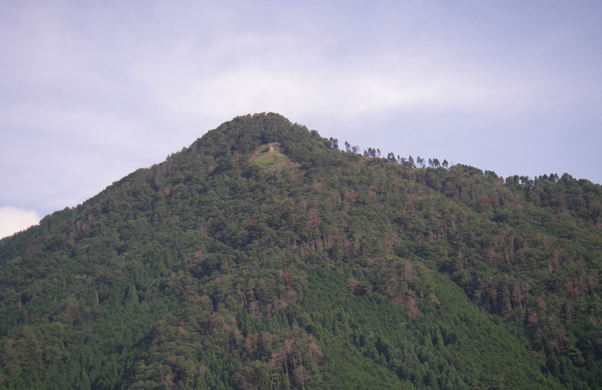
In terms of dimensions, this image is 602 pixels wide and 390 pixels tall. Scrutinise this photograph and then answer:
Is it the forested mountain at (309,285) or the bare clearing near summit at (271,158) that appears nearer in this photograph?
the forested mountain at (309,285)

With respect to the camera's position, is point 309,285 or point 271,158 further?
point 271,158

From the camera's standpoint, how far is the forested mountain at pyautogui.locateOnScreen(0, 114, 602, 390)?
108 m

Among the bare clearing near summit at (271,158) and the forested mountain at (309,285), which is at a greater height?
the bare clearing near summit at (271,158)

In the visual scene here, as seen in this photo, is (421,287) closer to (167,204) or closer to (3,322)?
(167,204)

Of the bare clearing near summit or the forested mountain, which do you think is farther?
the bare clearing near summit

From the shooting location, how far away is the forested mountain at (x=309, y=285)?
355 feet

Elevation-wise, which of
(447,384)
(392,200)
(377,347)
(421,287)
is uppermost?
(392,200)

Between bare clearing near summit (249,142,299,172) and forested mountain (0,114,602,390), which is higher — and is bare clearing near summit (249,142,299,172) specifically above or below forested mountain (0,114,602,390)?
above

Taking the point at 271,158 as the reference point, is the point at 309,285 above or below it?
below

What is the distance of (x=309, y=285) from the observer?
128 metres

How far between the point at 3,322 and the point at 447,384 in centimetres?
9560

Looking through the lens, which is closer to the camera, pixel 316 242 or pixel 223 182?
pixel 316 242

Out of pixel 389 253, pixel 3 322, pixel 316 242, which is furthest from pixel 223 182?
pixel 3 322

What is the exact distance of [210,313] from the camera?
121 metres
